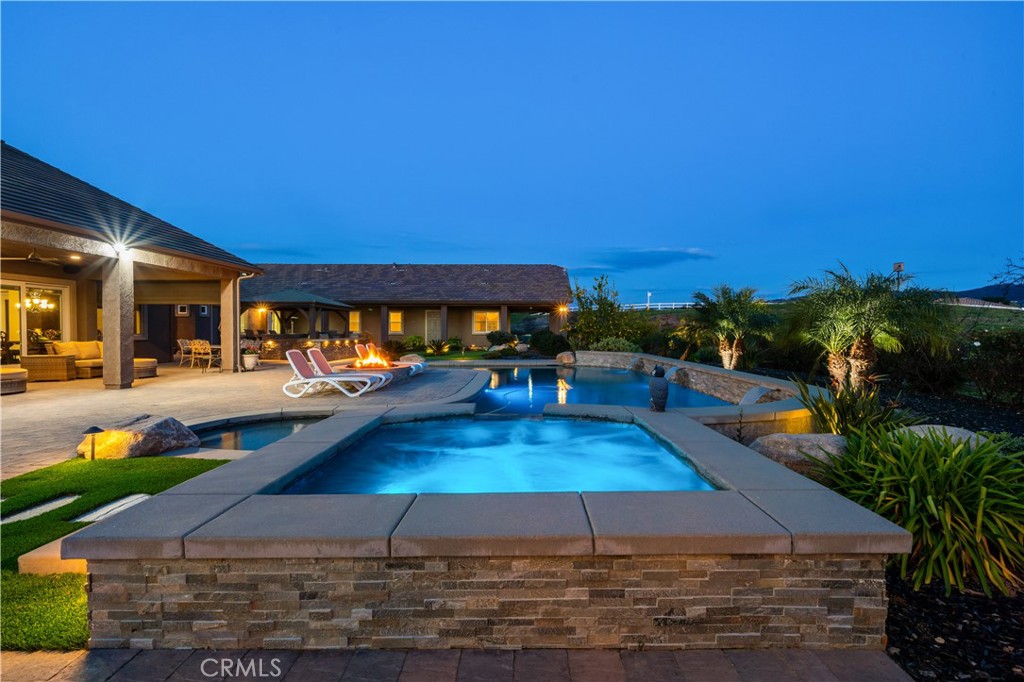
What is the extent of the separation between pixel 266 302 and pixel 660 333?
51.4 feet

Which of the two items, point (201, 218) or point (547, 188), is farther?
point (201, 218)

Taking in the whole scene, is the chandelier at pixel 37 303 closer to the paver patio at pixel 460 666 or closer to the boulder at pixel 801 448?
the paver patio at pixel 460 666

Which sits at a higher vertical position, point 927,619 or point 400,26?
point 400,26

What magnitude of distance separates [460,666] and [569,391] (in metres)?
10.8

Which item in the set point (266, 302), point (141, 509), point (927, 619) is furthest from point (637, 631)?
point (266, 302)

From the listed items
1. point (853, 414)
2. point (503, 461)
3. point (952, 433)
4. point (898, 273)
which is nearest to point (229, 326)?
point (503, 461)

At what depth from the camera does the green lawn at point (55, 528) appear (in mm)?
2736

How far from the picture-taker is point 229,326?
15.2 meters

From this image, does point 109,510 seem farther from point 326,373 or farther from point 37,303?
point 37,303

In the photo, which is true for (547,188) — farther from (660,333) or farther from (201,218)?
(201,218)

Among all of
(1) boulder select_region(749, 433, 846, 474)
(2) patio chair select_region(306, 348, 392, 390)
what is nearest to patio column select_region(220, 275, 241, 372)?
(2) patio chair select_region(306, 348, 392, 390)

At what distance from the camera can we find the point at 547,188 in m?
82.8

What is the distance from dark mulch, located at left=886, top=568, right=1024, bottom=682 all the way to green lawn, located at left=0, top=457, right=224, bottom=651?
4.56 metres

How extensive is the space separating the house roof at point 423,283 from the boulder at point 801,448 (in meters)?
19.3
